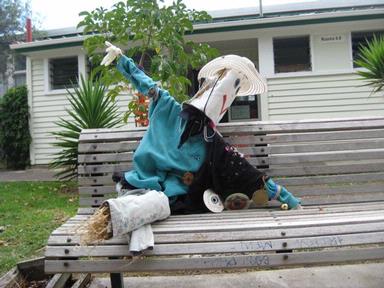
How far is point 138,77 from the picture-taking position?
2.83 metres

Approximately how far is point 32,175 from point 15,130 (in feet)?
6.18

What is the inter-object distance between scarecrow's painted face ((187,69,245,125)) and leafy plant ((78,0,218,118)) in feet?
5.21

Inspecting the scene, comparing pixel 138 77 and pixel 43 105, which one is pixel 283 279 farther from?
pixel 43 105

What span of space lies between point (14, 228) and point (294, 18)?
23.6ft

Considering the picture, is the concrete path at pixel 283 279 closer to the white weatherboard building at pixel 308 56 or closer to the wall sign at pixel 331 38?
the white weatherboard building at pixel 308 56

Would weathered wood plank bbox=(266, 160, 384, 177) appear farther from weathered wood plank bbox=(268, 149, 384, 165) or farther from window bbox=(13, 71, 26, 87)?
A: window bbox=(13, 71, 26, 87)

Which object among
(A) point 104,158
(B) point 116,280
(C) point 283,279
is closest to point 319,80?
(C) point 283,279

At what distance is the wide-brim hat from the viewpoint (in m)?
2.78

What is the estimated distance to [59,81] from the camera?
10891 mm

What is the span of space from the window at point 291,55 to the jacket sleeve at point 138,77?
7471 millimetres

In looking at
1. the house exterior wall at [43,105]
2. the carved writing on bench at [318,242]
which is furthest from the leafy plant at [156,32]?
the house exterior wall at [43,105]

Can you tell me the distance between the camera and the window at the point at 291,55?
→ 984 centimetres

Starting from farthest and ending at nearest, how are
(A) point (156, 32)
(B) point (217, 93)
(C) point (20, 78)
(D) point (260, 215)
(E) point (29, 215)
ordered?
(C) point (20, 78), (E) point (29, 215), (A) point (156, 32), (B) point (217, 93), (D) point (260, 215)

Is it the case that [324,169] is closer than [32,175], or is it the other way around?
[324,169]
